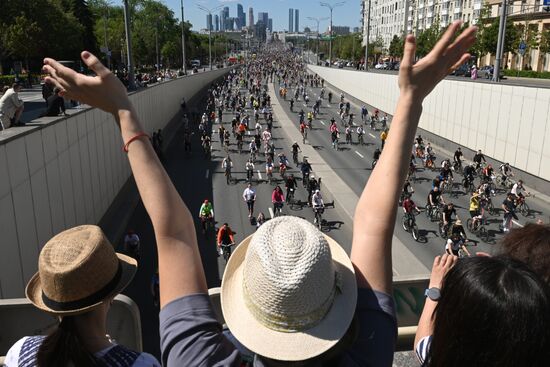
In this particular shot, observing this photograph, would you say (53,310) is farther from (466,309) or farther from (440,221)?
(440,221)

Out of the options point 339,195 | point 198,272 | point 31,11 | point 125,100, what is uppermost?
point 31,11

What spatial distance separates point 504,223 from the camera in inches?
763

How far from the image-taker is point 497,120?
28719mm

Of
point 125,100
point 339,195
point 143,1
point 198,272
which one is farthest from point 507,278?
point 143,1

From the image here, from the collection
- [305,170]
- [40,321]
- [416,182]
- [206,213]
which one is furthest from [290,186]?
[40,321]

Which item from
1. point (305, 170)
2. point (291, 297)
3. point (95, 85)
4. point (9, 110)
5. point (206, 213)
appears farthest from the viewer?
point (305, 170)

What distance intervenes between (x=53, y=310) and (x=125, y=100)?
872 mm

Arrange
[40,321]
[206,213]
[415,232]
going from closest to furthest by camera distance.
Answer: [40,321]
[206,213]
[415,232]

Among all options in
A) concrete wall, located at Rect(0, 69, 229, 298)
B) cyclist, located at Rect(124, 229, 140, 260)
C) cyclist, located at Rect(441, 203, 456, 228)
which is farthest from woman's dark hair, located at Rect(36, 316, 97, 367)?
cyclist, located at Rect(441, 203, 456, 228)

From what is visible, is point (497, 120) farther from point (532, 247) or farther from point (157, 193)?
point (157, 193)

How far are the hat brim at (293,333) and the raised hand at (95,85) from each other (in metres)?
0.89

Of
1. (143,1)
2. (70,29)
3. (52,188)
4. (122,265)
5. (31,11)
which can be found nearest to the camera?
Result: (122,265)

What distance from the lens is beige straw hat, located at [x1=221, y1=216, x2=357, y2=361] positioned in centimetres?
145

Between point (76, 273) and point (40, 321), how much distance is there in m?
2.18
